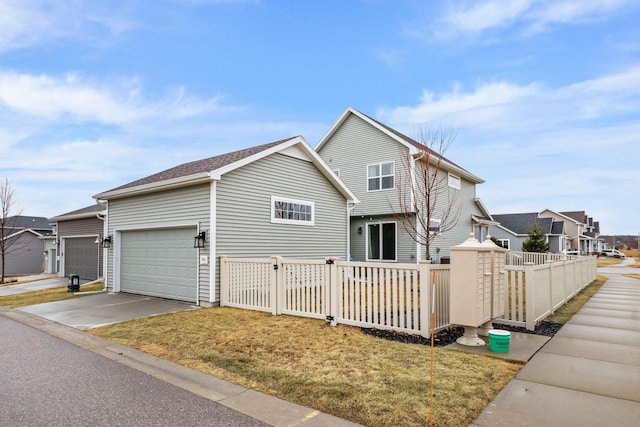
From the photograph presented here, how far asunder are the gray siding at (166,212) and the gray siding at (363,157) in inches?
369

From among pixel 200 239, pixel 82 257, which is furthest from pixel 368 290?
pixel 82 257

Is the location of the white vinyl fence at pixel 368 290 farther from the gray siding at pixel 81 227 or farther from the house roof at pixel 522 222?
the house roof at pixel 522 222

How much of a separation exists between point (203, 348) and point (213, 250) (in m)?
4.22

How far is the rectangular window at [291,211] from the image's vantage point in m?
12.1

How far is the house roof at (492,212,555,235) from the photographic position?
3922 cm

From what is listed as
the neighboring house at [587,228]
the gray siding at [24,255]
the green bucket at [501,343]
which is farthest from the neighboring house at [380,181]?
the neighboring house at [587,228]

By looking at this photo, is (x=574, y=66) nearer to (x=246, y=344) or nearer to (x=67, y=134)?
(x=246, y=344)

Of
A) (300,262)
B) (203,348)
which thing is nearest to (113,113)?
(300,262)

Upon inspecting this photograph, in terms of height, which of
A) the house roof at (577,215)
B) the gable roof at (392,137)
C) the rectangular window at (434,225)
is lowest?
the rectangular window at (434,225)

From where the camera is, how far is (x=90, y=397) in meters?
4.26

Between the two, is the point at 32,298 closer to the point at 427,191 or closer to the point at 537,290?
the point at 427,191

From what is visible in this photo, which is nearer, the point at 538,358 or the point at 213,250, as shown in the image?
the point at 538,358

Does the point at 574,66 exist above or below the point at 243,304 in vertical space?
above

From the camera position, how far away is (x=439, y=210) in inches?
741
